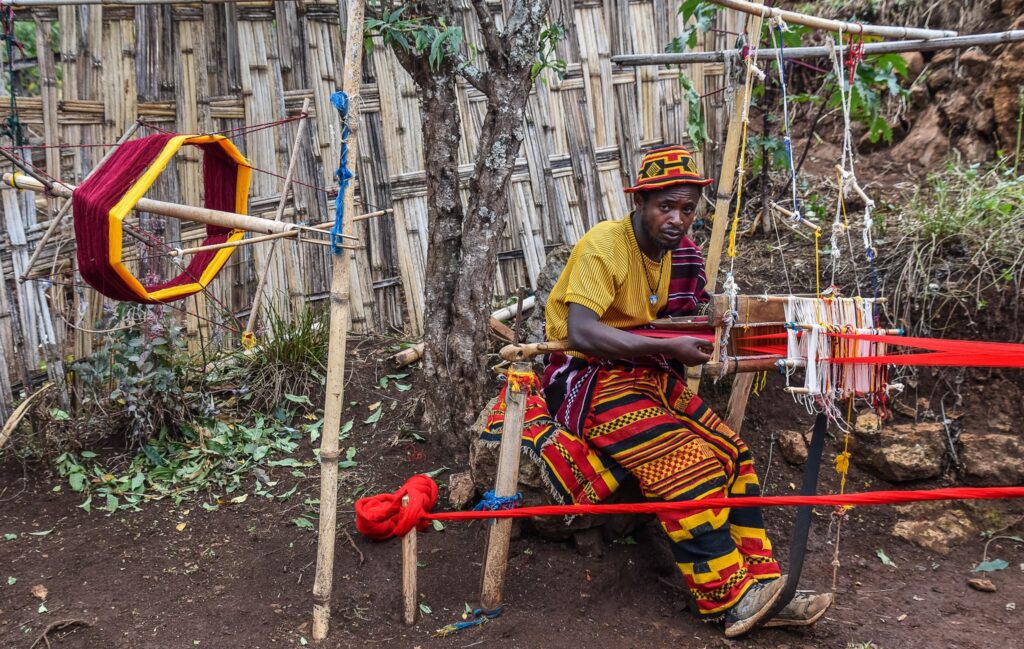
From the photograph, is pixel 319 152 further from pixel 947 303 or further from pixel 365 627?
pixel 947 303

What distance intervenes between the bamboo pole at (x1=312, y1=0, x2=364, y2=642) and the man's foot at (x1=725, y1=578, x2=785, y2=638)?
4.63ft

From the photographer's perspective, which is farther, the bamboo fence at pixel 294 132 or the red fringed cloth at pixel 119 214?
the bamboo fence at pixel 294 132

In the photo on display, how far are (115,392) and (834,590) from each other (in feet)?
11.2

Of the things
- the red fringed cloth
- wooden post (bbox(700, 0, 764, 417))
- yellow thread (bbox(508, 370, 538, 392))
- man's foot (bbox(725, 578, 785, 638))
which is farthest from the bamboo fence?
man's foot (bbox(725, 578, 785, 638))

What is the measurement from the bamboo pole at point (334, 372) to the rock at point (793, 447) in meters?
2.36

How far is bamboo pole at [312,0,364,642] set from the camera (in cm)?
269

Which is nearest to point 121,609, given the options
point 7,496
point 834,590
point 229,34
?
point 7,496

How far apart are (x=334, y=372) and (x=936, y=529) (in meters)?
2.76

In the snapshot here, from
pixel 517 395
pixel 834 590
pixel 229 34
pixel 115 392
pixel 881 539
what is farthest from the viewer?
pixel 229 34

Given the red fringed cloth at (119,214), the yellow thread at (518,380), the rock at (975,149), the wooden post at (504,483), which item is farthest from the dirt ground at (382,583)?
the rock at (975,149)

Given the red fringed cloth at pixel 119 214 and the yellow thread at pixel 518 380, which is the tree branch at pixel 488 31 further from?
the yellow thread at pixel 518 380

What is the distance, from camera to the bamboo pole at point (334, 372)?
8.82ft

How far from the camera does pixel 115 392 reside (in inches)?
159

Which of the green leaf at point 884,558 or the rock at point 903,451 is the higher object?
the rock at point 903,451
